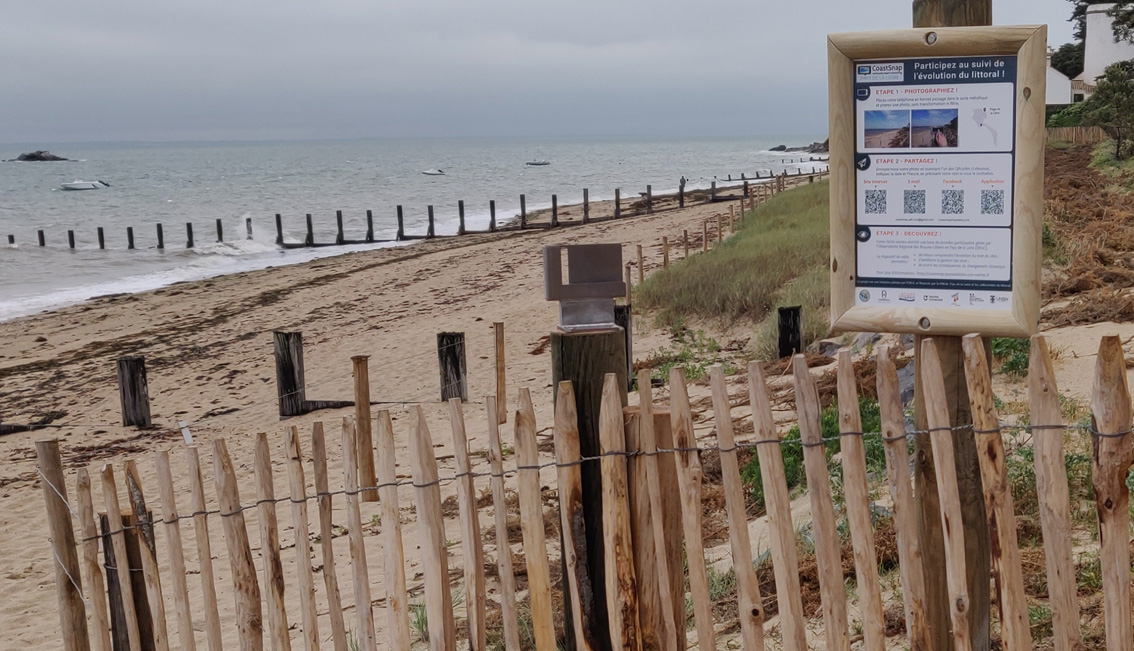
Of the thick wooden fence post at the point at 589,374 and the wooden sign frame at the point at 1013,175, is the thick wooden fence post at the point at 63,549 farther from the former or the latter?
the wooden sign frame at the point at 1013,175

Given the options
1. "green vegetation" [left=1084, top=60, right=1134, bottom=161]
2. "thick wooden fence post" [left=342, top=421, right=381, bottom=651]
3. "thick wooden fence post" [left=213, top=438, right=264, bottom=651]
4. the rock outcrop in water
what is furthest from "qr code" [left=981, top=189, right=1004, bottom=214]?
the rock outcrop in water

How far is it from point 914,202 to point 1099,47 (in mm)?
51423

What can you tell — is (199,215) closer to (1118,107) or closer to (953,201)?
(1118,107)

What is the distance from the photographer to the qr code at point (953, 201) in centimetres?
257

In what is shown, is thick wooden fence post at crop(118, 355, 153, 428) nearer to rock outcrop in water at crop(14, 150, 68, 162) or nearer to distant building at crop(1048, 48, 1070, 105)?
distant building at crop(1048, 48, 1070, 105)

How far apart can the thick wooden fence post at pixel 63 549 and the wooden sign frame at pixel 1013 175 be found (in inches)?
109

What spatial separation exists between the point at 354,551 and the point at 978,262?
191 centimetres

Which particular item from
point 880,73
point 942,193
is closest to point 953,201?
point 942,193

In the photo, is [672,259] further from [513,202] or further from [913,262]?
[513,202]

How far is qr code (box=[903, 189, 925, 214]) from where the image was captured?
2.61m

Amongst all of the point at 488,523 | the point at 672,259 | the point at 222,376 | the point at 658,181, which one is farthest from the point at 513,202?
the point at 488,523

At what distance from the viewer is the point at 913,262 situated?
8.75 ft

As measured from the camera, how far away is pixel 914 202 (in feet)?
8.59

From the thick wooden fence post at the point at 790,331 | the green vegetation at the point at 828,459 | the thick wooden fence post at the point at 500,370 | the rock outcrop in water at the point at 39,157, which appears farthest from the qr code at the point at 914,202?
the rock outcrop in water at the point at 39,157
